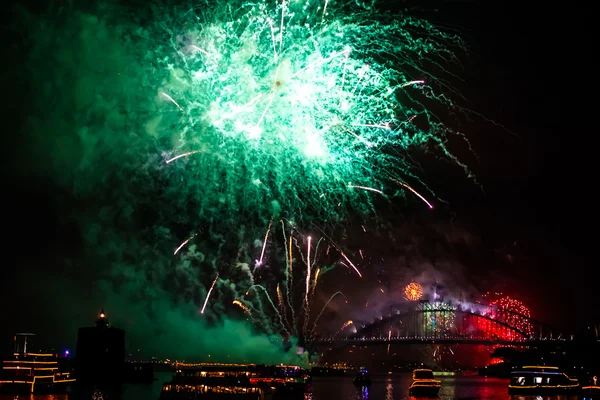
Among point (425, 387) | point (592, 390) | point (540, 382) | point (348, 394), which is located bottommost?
point (348, 394)

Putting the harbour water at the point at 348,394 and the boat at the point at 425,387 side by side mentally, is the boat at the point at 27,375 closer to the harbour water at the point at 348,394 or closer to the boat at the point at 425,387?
the harbour water at the point at 348,394

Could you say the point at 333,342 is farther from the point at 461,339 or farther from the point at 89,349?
the point at 89,349

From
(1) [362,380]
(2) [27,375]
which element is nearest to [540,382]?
(1) [362,380]

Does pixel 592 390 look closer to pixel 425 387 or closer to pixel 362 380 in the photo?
pixel 425 387

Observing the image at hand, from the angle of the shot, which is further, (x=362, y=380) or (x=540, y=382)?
(x=362, y=380)

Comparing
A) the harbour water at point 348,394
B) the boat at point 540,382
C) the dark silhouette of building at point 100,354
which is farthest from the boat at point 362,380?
the dark silhouette of building at point 100,354

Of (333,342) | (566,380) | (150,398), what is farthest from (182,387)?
(333,342)
